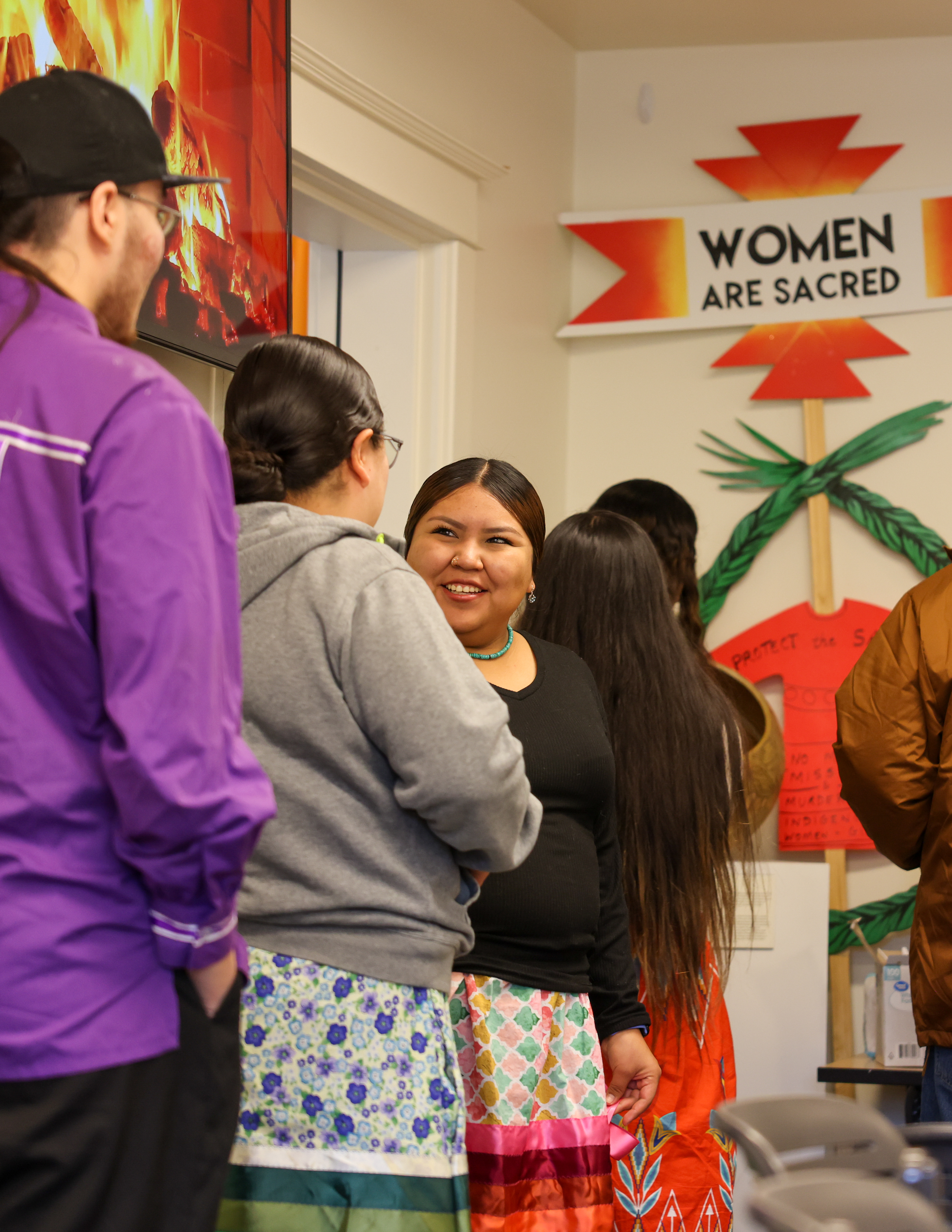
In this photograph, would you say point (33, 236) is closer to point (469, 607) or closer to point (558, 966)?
point (469, 607)

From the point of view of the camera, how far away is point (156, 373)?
1006mm

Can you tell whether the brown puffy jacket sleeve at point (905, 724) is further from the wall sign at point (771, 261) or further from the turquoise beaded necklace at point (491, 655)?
the wall sign at point (771, 261)

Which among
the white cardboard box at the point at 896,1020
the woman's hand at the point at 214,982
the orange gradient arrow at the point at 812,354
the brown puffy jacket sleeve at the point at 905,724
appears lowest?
the white cardboard box at the point at 896,1020

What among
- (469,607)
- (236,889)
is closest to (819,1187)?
(236,889)

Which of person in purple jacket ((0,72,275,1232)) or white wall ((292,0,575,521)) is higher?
white wall ((292,0,575,521))

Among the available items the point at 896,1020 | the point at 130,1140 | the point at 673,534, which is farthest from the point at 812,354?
the point at 130,1140

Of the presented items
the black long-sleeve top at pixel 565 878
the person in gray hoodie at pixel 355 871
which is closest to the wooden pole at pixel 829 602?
the black long-sleeve top at pixel 565 878

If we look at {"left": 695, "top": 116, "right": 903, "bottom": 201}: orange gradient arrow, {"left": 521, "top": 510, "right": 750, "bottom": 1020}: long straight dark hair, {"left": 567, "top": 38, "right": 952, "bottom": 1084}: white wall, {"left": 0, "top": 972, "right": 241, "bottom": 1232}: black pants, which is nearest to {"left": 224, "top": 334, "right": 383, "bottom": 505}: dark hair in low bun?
{"left": 0, "top": 972, "right": 241, "bottom": 1232}: black pants

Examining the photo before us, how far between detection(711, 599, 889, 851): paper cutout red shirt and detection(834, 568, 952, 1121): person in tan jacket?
3.30 ft

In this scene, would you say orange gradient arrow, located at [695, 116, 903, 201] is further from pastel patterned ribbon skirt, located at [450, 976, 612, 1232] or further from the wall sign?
pastel patterned ribbon skirt, located at [450, 976, 612, 1232]

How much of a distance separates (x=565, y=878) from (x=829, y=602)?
6.91 ft

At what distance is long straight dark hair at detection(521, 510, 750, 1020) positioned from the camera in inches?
80.8

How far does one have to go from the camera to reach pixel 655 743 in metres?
2.08

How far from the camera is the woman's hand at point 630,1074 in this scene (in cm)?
184
